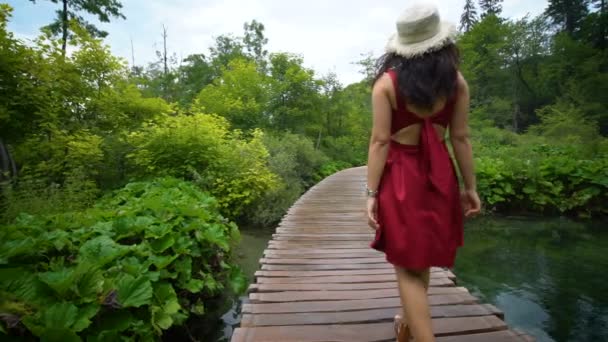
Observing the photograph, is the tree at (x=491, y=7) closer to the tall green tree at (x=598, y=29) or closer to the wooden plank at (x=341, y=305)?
the tall green tree at (x=598, y=29)

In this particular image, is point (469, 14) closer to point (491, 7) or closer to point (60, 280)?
point (491, 7)

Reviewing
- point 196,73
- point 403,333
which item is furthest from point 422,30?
point 196,73

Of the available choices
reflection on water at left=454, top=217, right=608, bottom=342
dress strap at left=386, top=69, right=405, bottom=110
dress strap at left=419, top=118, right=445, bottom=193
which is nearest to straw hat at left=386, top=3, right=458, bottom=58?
dress strap at left=386, top=69, right=405, bottom=110

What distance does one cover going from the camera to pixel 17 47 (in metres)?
5.85

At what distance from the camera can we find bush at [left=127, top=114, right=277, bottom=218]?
714 cm

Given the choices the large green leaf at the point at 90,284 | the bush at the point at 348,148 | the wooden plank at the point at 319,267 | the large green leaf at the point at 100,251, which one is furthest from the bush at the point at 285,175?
the large green leaf at the point at 90,284

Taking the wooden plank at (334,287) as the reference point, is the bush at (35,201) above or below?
above

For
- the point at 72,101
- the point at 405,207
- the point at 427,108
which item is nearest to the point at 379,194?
the point at 405,207

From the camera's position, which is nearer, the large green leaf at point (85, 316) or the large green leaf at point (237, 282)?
the large green leaf at point (85, 316)

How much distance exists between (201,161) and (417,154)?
21.8ft

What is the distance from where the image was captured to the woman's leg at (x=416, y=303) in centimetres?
146

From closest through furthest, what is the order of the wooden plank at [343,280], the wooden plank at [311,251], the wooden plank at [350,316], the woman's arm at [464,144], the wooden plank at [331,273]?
the woman's arm at [464,144], the wooden plank at [350,316], the wooden plank at [343,280], the wooden plank at [331,273], the wooden plank at [311,251]

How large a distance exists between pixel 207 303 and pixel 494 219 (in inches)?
287

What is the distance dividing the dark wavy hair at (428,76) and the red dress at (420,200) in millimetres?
46
